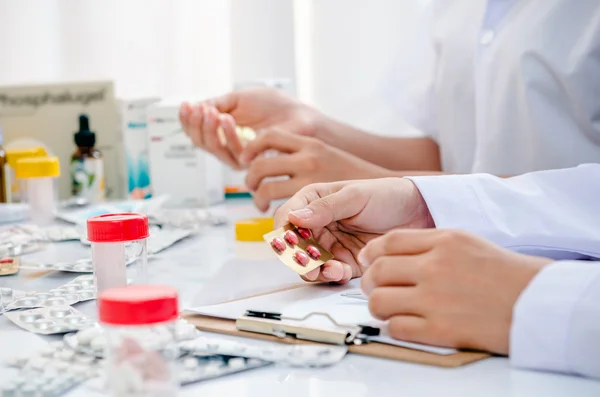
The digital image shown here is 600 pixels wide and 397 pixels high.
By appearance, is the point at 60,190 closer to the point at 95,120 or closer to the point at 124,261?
the point at 95,120

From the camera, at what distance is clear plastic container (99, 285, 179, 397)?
0.45m

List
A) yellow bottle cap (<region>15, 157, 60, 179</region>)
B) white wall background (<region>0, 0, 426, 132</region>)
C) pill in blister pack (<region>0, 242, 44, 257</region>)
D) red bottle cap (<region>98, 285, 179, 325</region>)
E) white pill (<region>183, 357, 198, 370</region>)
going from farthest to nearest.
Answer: white wall background (<region>0, 0, 426, 132</region>)
yellow bottle cap (<region>15, 157, 60, 179</region>)
pill in blister pack (<region>0, 242, 44, 257</region>)
white pill (<region>183, 357, 198, 370</region>)
red bottle cap (<region>98, 285, 179, 325</region>)

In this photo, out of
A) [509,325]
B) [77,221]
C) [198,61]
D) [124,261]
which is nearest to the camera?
[509,325]

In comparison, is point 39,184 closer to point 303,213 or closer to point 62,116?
point 62,116

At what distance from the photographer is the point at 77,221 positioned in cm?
124

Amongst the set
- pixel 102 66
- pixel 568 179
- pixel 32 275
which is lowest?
pixel 32 275

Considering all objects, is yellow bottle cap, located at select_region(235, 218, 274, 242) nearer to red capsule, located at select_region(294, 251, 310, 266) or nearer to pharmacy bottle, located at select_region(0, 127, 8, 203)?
red capsule, located at select_region(294, 251, 310, 266)

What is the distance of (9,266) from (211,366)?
18.8 inches

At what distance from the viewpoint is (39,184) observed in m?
1.30

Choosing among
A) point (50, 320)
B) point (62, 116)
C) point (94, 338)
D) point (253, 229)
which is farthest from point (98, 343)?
point (62, 116)

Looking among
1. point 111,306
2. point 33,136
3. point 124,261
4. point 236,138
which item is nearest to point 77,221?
point 236,138

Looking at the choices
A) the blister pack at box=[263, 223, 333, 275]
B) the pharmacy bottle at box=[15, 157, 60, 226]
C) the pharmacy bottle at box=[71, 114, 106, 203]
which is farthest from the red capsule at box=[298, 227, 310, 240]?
the pharmacy bottle at box=[71, 114, 106, 203]

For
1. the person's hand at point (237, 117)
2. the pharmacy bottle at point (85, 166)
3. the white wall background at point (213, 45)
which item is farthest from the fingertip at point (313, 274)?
the white wall background at point (213, 45)

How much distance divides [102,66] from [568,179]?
1.23m
